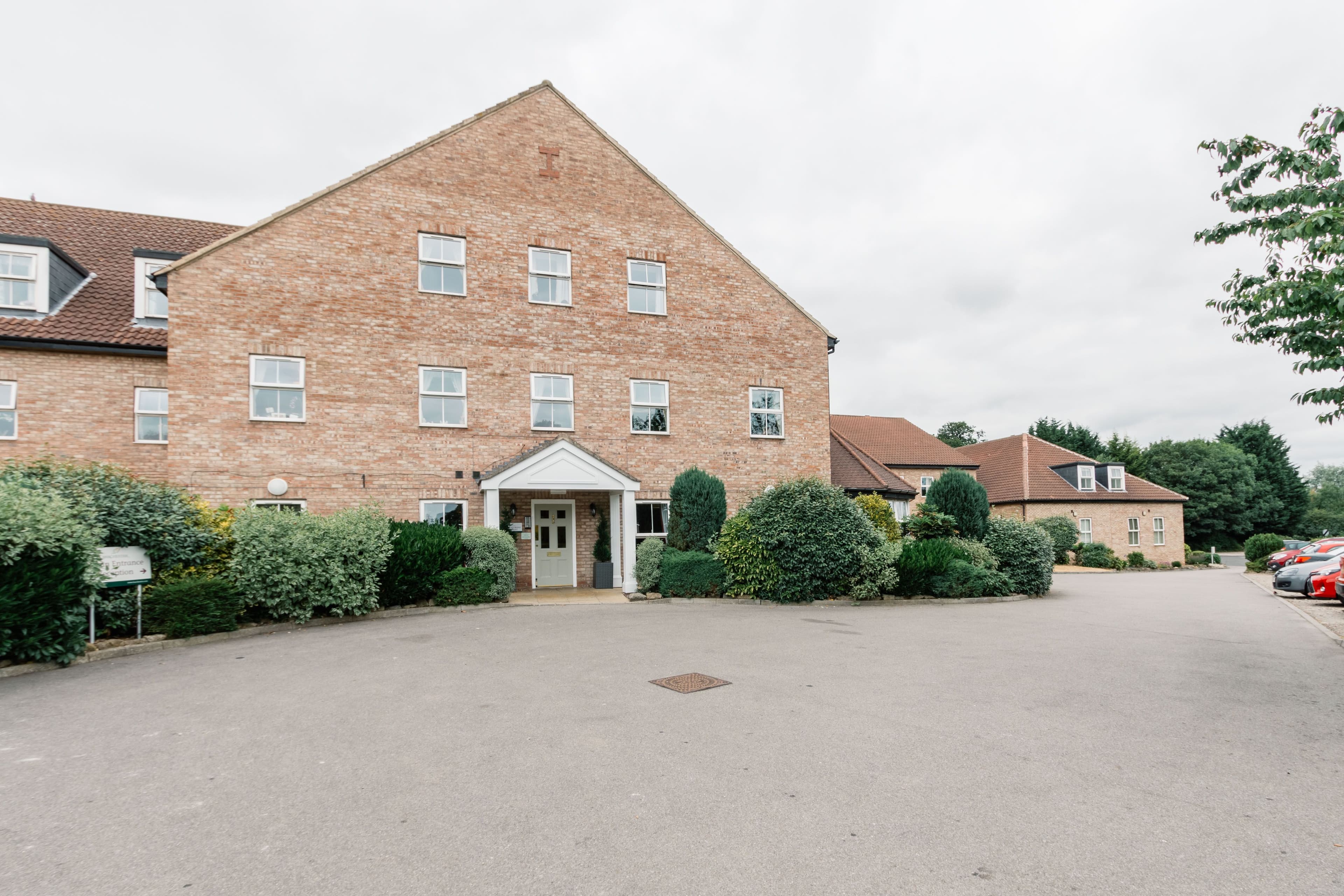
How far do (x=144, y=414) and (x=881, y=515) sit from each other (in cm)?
1874

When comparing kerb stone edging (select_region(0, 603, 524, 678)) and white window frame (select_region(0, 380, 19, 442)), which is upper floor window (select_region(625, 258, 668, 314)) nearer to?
kerb stone edging (select_region(0, 603, 524, 678))

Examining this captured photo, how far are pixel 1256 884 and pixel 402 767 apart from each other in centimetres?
521

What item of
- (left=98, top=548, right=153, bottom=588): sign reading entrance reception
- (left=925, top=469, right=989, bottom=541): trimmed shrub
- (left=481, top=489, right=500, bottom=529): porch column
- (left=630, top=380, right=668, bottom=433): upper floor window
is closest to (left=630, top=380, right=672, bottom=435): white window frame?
(left=630, top=380, right=668, bottom=433): upper floor window

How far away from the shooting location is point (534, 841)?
4.41 m

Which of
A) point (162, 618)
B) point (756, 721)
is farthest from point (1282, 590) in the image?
point (162, 618)

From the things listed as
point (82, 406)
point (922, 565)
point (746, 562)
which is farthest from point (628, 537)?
point (82, 406)

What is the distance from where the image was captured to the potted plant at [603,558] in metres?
19.7

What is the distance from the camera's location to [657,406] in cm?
2078

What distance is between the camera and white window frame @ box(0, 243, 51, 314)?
56.6ft

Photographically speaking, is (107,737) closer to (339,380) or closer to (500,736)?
(500,736)

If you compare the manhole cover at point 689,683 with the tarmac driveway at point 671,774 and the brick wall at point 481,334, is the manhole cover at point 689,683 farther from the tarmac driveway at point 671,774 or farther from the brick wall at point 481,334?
the brick wall at point 481,334

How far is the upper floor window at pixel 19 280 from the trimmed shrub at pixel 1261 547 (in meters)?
46.9

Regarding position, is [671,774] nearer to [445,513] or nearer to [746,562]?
[746,562]

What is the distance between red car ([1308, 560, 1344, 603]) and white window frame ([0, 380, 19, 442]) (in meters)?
31.2
